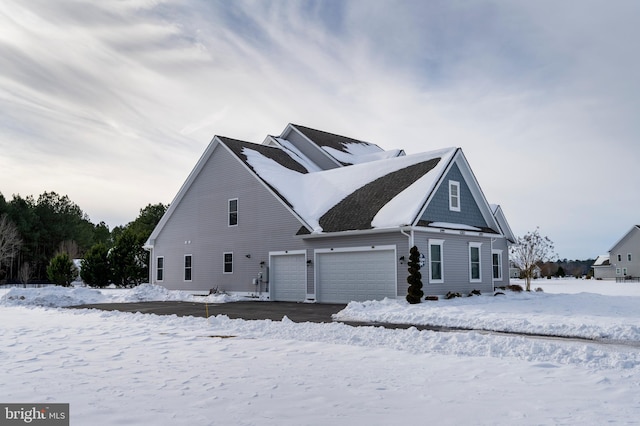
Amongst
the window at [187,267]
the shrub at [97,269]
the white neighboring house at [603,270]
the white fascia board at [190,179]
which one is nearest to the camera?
the white fascia board at [190,179]

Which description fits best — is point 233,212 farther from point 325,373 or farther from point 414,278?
point 325,373

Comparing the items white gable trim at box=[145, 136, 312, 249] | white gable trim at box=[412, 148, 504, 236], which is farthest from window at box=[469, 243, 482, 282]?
white gable trim at box=[145, 136, 312, 249]

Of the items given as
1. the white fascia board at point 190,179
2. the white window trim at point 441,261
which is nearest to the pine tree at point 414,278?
the white window trim at point 441,261

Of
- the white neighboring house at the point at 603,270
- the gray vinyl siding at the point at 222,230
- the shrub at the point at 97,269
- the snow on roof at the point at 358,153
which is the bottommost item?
the white neighboring house at the point at 603,270

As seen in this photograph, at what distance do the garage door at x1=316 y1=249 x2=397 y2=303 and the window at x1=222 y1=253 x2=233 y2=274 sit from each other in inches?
224

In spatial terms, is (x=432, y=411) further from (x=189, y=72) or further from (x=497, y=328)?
(x=189, y=72)

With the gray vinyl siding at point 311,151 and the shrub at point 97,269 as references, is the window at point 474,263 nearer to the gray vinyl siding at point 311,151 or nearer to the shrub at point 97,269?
the gray vinyl siding at point 311,151

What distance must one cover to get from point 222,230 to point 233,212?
114 cm

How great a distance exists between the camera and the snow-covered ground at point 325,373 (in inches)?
239

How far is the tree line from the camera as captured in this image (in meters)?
39.9

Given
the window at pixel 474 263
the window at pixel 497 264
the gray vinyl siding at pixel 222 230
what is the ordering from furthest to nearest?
the window at pixel 497 264
the gray vinyl siding at pixel 222 230
the window at pixel 474 263

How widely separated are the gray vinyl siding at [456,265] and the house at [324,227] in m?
0.04

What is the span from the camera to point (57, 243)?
6612 centimetres

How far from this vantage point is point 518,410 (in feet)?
20.3
